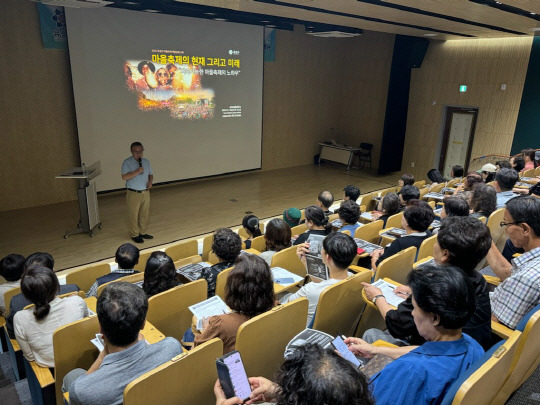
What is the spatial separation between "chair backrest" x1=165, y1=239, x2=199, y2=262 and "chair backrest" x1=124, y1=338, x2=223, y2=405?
2520mm

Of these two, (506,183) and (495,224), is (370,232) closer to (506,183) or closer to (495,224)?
(495,224)

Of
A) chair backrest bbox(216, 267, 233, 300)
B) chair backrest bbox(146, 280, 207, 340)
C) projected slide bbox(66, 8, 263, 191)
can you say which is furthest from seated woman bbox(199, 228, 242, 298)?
projected slide bbox(66, 8, 263, 191)

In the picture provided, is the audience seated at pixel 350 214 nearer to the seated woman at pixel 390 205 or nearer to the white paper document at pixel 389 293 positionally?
the seated woman at pixel 390 205

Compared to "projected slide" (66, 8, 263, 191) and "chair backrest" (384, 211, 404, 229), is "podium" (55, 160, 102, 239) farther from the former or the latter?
"chair backrest" (384, 211, 404, 229)

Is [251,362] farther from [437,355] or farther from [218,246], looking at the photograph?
[218,246]

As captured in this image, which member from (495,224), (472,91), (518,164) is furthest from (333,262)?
(472,91)

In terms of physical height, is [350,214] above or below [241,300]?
below

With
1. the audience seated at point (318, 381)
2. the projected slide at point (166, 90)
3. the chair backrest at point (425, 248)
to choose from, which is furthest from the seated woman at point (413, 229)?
the projected slide at point (166, 90)

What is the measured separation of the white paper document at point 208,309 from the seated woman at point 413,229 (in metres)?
1.38

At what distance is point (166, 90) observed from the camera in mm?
8508

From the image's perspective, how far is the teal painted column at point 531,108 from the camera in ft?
29.0

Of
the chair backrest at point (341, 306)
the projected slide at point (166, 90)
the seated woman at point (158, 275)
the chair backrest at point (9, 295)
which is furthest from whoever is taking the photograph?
the projected slide at point (166, 90)

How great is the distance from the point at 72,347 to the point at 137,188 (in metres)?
4.21

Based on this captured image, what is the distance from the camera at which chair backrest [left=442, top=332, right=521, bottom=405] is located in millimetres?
1328
